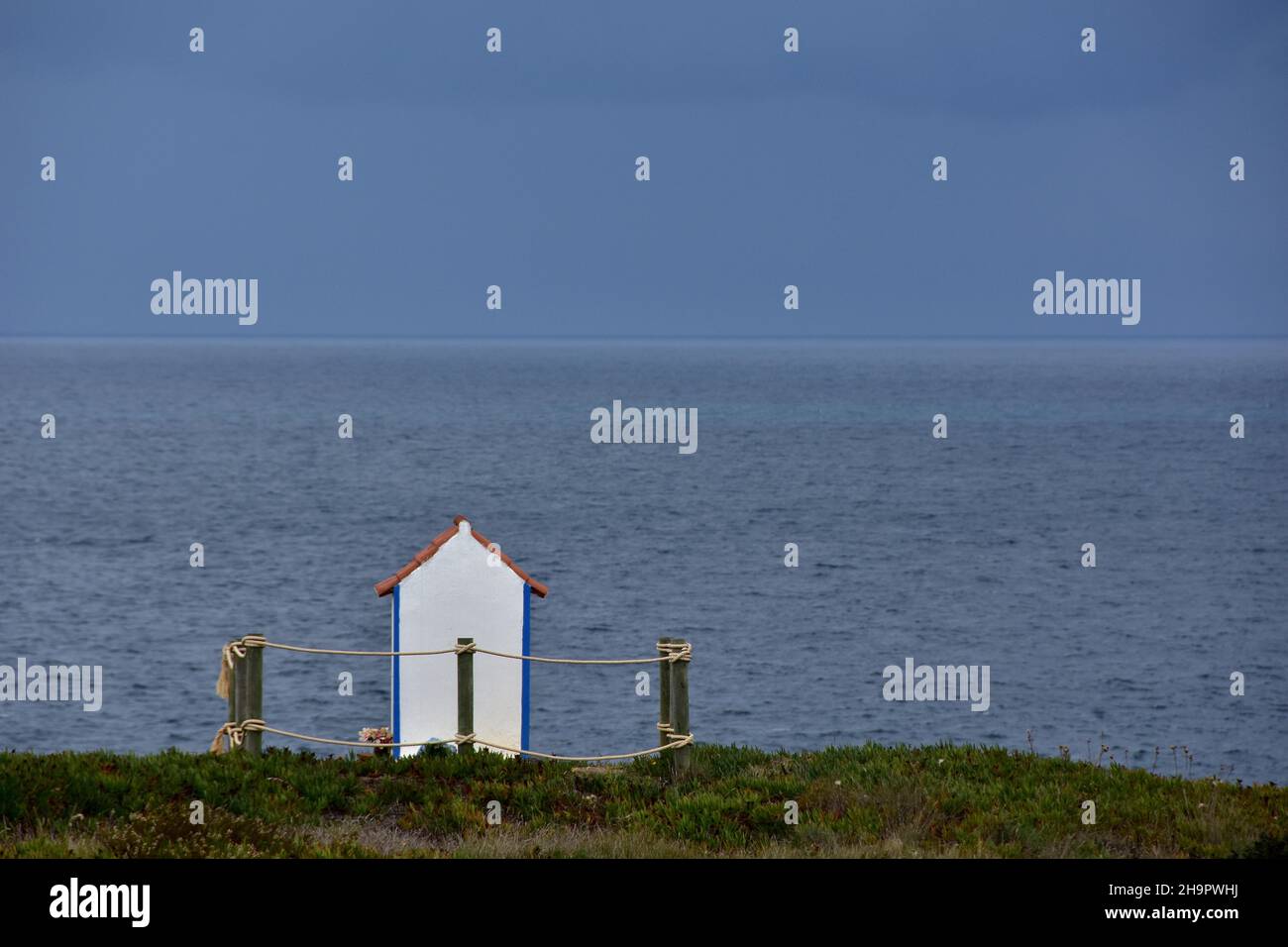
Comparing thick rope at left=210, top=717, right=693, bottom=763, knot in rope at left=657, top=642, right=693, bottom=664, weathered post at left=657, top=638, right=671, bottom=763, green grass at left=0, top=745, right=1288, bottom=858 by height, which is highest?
knot in rope at left=657, top=642, right=693, bottom=664

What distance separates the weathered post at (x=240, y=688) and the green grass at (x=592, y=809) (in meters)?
0.58

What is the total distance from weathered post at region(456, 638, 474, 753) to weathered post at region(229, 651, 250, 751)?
7.07 ft

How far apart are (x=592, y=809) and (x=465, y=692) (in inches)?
82.8

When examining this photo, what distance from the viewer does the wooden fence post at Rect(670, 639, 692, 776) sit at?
613 inches

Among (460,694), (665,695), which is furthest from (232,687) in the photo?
(665,695)

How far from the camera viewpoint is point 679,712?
1565 centimetres

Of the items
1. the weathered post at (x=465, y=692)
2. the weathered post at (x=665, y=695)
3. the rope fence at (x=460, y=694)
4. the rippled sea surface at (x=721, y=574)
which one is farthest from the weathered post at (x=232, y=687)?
the rippled sea surface at (x=721, y=574)

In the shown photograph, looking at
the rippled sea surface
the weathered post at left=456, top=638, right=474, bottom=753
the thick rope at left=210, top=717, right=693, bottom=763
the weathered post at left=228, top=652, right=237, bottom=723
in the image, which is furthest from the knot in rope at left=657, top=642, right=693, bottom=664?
the rippled sea surface

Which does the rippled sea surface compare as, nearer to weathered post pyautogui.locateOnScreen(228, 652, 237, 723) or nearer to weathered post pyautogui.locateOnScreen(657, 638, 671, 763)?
weathered post pyautogui.locateOnScreen(657, 638, 671, 763)

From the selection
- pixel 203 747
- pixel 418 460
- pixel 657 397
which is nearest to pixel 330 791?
pixel 203 747

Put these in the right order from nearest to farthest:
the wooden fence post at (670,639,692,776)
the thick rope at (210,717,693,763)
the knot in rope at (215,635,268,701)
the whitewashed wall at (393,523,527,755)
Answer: the knot in rope at (215,635,268,701) < the thick rope at (210,717,693,763) < the wooden fence post at (670,639,692,776) < the whitewashed wall at (393,523,527,755)

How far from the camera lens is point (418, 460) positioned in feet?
353
